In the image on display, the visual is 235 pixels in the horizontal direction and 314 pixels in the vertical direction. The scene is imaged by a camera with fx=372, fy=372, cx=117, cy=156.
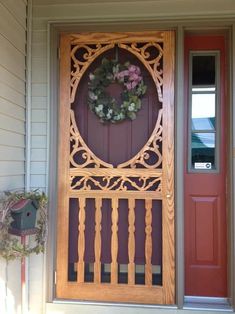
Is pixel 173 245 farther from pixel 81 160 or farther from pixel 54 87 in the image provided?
pixel 54 87

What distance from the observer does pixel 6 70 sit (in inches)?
101

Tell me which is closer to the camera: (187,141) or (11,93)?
(11,93)

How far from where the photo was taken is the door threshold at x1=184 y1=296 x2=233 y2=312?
108 inches

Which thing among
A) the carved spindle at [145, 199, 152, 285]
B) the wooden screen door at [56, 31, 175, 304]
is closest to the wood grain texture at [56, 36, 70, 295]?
the wooden screen door at [56, 31, 175, 304]

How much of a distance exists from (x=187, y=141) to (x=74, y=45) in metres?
1.16

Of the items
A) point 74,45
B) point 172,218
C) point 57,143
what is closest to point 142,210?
point 172,218

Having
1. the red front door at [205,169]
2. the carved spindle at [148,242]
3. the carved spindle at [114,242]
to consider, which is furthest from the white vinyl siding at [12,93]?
the red front door at [205,169]

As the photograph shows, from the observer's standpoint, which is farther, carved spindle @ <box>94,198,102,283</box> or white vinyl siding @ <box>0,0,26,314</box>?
carved spindle @ <box>94,198,102,283</box>

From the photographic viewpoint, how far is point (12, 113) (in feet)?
8.73

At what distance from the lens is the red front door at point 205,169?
2867mm

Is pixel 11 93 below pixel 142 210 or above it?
above

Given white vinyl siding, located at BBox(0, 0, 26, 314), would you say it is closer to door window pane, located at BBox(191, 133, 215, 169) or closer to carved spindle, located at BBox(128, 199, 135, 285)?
carved spindle, located at BBox(128, 199, 135, 285)

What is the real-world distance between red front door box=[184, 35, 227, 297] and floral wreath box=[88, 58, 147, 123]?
39 centimetres

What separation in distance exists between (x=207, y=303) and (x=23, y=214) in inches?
61.0
